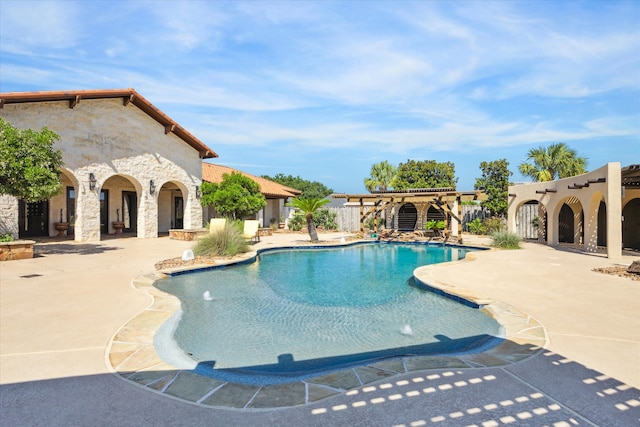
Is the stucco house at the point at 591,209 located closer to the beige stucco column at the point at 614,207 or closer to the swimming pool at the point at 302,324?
the beige stucco column at the point at 614,207

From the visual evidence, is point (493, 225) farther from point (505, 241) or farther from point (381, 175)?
point (381, 175)

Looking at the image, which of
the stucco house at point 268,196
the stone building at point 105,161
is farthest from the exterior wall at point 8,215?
the stucco house at point 268,196

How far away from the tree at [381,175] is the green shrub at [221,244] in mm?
23919

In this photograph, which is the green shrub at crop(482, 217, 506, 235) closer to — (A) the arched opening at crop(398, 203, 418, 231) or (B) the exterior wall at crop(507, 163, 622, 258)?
(B) the exterior wall at crop(507, 163, 622, 258)

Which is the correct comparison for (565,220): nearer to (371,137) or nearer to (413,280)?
(413,280)

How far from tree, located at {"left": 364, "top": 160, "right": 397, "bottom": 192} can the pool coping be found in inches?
1201

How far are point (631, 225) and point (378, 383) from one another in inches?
791

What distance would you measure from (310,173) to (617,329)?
2012 inches

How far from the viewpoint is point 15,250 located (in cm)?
1076

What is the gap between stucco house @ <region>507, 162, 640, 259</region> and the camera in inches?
486

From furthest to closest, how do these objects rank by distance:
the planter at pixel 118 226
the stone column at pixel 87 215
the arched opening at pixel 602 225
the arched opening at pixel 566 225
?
the planter at pixel 118 226
the arched opening at pixel 566 225
the arched opening at pixel 602 225
the stone column at pixel 87 215

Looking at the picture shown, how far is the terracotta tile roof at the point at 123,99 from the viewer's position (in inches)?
514

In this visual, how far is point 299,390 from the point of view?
321 centimetres

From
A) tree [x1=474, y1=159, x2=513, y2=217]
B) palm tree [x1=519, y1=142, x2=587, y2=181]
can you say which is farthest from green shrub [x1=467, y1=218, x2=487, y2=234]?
palm tree [x1=519, y1=142, x2=587, y2=181]
